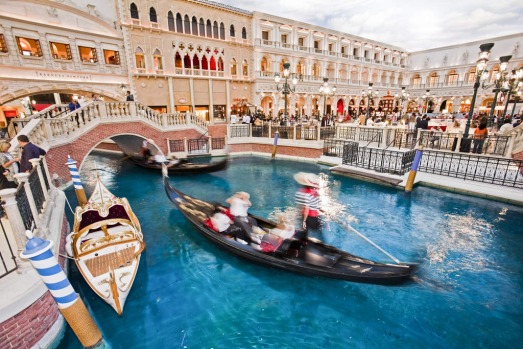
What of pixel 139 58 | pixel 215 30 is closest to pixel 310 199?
pixel 139 58

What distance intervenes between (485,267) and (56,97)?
862 inches

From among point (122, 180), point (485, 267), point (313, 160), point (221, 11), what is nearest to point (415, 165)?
point (485, 267)

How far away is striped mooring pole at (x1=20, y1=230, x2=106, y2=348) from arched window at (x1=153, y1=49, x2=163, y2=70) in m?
19.2

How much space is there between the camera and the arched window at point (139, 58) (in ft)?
57.3

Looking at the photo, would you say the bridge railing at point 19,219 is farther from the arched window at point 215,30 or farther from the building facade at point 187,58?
the arched window at point 215,30

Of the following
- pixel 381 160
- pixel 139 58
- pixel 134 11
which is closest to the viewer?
pixel 381 160

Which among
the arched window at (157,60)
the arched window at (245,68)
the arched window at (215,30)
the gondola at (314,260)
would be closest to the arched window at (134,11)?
the arched window at (157,60)

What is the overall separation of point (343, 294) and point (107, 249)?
13.1 feet

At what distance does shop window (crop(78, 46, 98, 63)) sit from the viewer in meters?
15.6

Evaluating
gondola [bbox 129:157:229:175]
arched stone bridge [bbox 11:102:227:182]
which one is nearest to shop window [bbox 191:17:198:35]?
arched stone bridge [bbox 11:102:227:182]

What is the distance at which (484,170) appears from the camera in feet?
27.6

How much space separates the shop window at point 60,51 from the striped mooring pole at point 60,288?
1785 centimetres

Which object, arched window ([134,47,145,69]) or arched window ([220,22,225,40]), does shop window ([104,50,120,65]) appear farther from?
arched window ([220,22,225,40])

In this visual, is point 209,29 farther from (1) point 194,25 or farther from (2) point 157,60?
(2) point 157,60
